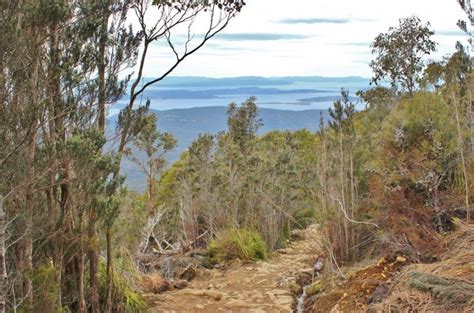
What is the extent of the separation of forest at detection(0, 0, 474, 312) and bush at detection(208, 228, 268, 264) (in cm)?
2

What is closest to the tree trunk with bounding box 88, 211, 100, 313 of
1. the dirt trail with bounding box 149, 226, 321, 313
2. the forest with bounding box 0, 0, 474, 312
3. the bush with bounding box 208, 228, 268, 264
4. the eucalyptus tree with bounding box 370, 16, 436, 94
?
the forest with bounding box 0, 0, 474, 312

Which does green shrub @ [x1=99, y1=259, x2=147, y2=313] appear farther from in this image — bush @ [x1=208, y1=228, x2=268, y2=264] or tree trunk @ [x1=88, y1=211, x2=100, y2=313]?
bush @ [x1=208, y1=228, x2=268, y2=264]

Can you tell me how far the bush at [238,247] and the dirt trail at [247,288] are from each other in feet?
0.69

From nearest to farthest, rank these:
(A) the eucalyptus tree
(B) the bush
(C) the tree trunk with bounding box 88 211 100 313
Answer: (C) the tree trunk with bounding box 88 211 100 313
(B) the bush
(A) the eucalyptus tree

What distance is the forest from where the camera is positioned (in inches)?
145

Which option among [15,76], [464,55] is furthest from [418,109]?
[464,55]

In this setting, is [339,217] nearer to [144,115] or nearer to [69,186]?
[144,115]

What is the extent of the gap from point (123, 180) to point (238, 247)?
440 centimetres

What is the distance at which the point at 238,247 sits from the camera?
327 inches

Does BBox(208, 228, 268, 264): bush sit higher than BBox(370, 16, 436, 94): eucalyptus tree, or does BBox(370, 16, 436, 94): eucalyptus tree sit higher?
BBox(370, 16, 436, 94): eucalyptus tree

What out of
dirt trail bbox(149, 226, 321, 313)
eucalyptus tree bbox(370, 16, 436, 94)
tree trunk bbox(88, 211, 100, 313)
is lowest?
dirt trail bbox(149, 226, 321, 313)

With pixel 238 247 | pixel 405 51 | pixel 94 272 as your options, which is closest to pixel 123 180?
pixel 94 272

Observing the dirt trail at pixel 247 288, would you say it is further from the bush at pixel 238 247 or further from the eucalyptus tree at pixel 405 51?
the eucalyptus tree at pixel 405 51

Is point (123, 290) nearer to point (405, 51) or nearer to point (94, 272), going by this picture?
point (94, 272)
